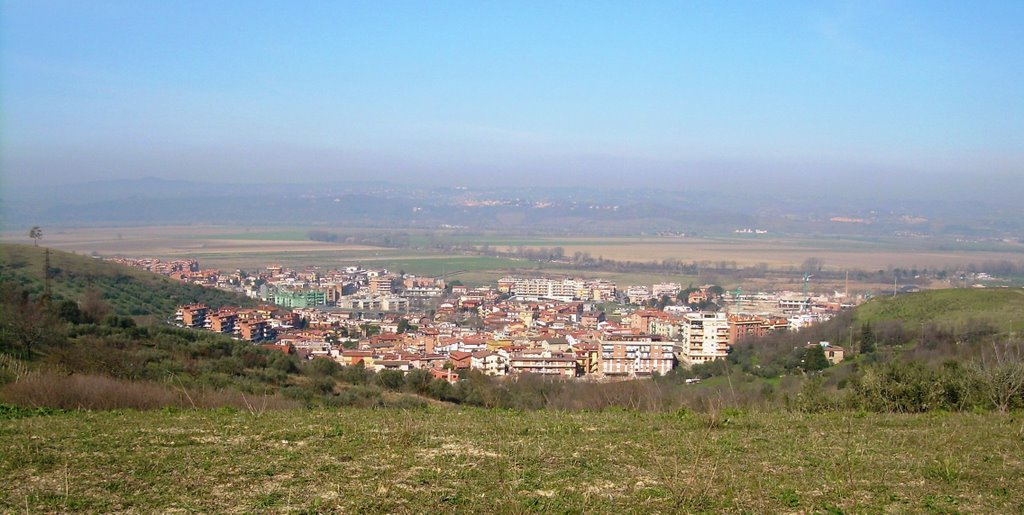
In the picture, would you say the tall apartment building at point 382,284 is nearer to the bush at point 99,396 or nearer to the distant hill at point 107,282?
the distant hill at point 107,282

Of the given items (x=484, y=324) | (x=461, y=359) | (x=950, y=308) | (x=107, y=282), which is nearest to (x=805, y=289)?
(x=950, y=308)

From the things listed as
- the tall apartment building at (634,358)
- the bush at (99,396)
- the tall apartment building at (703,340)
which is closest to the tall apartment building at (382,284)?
the tall apartment building at (703,340)

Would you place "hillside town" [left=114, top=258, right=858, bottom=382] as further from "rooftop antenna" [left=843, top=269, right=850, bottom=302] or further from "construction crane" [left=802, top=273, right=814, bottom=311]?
"rooftop antenna" [left=843, top=269, right=850, bottom=302]

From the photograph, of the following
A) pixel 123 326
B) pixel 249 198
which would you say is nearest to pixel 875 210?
pixel 249 198

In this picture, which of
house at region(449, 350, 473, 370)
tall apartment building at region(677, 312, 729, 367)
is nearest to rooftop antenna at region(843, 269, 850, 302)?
tall apartment building at region(677, 312, 729, 367)

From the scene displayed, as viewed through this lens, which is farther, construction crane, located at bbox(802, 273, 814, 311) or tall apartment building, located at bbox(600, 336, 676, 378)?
construction crane, located at bbox(802, 273, 814, 311)

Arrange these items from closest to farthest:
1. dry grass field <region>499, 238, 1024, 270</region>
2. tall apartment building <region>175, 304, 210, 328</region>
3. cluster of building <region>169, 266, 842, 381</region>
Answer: cluster of building <region>169, 266, 842, 381</region>, tall apartment building <region>175, 304, 210, 328</region>, dry grass field <region>499, 238, 1024, 270</region>

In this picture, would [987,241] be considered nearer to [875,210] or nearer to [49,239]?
[875,210]
